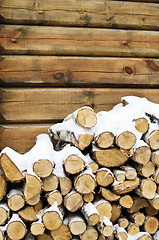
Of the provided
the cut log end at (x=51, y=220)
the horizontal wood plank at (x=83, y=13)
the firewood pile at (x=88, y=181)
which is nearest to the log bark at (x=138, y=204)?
the firewood pile at (x=88, y=181)

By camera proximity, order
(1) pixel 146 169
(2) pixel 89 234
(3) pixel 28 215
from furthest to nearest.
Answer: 1. (1) pixel 146 169
2. (2) pixel 89 234
3. (3) pixel 28 215

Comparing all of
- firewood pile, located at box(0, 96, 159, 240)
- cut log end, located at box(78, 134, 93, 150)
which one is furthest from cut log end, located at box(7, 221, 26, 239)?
cut log end, located at box(78, 134, 93, 150)

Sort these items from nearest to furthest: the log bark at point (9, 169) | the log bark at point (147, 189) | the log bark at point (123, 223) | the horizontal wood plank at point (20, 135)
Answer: the log bark at point (9, 169) → the log bark at point (147, 189) → the log bark at point (123, 223) → the horizontal wood plank at point (20, 135)

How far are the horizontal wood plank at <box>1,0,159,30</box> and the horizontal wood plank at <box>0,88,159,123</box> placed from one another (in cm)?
86

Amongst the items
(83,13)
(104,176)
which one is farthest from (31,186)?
(83,13)

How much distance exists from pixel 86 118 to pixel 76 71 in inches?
41.0

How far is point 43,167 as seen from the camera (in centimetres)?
199

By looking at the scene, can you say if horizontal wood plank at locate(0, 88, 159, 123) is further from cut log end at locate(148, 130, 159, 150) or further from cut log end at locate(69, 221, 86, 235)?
cut log end at locate(69, 221, 86, 235)

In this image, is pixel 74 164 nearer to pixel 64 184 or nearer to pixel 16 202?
pixel 64 184

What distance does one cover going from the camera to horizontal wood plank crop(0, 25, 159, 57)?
289 centimetres

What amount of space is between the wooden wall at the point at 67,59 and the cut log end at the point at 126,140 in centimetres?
103

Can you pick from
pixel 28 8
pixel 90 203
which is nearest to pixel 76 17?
pixel 28 8

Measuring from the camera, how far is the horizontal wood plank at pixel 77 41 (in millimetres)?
2887

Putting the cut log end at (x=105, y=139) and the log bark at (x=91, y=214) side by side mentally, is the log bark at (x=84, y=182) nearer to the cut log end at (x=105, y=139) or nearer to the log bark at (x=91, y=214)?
the log bark at (x=91, y=214)
